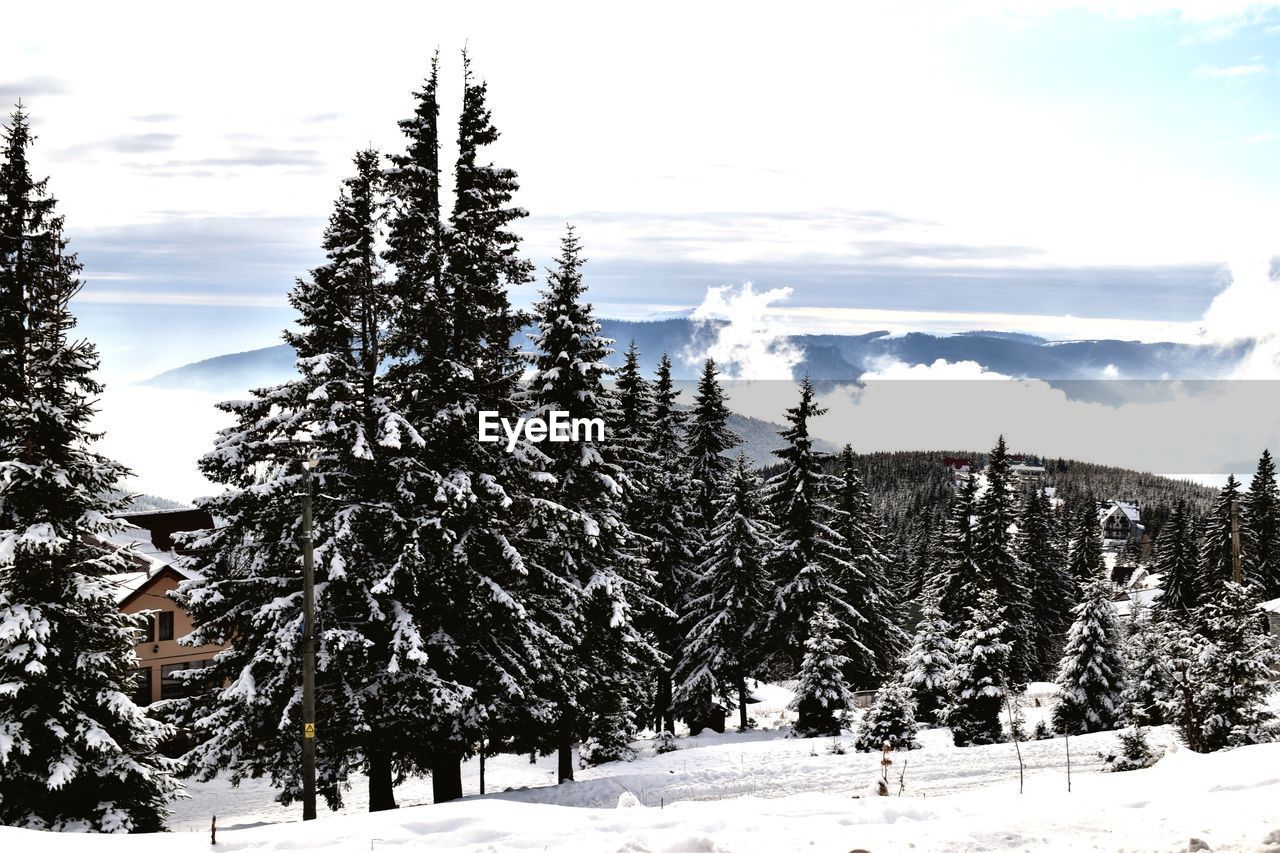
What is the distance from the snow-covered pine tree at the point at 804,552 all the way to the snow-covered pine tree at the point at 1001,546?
1089cm

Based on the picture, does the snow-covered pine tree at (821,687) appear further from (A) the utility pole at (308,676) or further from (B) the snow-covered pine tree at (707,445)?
(A) the utility pole at (308,676)

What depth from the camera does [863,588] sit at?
41.8m

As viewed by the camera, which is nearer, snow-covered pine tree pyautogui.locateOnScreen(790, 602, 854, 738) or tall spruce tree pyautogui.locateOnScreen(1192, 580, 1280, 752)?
tall spruce tree pyautogui.locateOnScreen(1192, 580, 1280, 752)

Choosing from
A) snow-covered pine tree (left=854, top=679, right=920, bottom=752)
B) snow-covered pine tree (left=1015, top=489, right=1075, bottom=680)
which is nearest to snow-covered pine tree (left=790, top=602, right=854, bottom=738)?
snow-covered pine tree (left=854, top=679, right=920, bottom=752)

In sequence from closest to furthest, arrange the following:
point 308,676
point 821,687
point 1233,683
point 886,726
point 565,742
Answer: point 308,676
point 1233,683
point 565,742
point 886,726
point 821,687

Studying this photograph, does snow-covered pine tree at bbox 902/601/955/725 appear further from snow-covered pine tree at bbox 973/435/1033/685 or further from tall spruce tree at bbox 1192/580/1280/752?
tall spruce tree at bbox 1192/580/1280/752

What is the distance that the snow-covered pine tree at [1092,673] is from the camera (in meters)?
34.0

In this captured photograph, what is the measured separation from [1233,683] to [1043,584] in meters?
47.3

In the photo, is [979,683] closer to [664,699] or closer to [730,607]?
[730,607]

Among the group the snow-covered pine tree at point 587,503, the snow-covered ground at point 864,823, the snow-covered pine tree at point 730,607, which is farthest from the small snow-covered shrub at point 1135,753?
the snow-covered pine tree at point 730,607

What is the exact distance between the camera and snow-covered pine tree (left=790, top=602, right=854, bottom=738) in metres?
34.7

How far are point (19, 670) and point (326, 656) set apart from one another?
5.88 m

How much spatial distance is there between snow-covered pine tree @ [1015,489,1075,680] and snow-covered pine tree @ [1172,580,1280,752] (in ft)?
134

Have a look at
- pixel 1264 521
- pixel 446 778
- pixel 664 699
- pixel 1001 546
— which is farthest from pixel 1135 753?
pixel 1264 521
